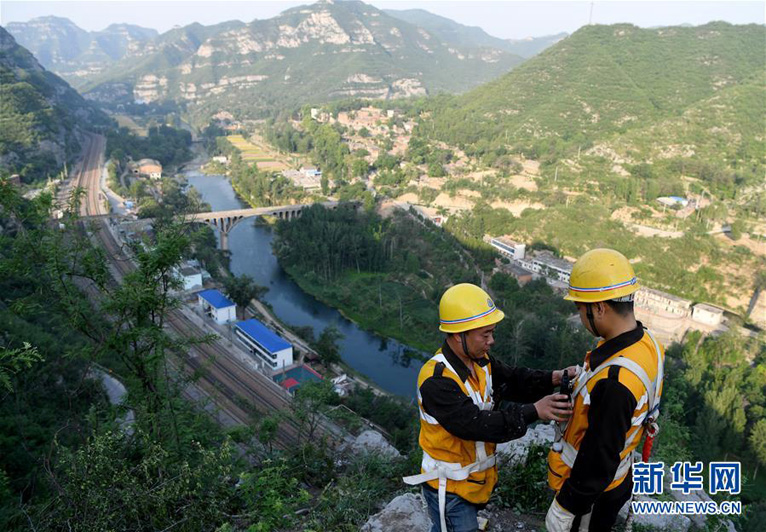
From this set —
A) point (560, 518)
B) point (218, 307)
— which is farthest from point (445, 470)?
point (218, 307)

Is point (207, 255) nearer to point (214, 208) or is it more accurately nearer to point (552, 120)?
point (214, 208)

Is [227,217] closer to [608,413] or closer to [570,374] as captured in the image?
[570,374]

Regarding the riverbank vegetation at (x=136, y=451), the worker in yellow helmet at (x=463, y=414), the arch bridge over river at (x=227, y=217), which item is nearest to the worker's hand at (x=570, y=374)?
the worker in yellow helmet at (x=463, y=414)

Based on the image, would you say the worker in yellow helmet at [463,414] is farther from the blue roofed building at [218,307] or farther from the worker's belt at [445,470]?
the blue roofed building at [218,307]

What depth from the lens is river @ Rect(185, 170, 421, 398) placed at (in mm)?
18656

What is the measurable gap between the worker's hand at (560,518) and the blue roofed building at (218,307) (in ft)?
60.2

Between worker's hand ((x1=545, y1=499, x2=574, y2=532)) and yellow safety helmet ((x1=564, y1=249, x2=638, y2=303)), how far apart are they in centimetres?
87

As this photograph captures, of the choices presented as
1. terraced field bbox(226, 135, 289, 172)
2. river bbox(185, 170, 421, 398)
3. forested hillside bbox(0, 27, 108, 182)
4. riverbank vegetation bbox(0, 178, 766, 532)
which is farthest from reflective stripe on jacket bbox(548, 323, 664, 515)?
terraced field bbox(226, 135, 289, 172)

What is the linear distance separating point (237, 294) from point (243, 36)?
122898 mm

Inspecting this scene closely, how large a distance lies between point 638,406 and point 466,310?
29.0 inches

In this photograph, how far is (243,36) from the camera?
123 m

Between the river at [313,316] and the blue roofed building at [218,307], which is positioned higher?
the blue roofed building at [218,307]

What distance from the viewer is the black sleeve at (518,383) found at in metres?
2.34

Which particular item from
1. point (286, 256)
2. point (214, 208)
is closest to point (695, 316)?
point (286, 256)
